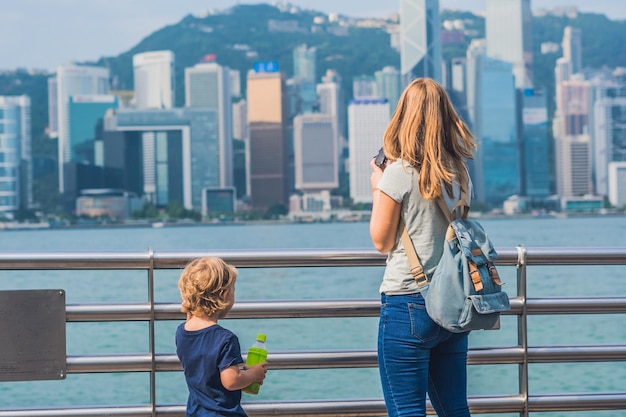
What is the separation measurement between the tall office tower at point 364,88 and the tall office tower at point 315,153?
7862mm

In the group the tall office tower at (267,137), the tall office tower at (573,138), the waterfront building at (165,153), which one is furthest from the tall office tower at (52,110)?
the tall office tower at (573,138)

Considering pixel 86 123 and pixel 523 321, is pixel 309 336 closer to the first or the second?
pixel 523 321

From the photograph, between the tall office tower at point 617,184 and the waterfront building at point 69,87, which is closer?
the tall office tower at point 617,184

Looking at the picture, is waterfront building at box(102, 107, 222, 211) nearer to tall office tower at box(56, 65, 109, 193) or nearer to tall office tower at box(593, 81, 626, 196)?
tall office tower at box(56, 65, 109, 193)

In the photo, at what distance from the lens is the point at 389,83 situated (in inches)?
5556

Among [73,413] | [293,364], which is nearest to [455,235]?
[293,364]

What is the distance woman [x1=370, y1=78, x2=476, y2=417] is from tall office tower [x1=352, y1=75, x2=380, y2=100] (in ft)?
450

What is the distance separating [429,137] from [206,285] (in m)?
0.81

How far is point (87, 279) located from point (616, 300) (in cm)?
5091

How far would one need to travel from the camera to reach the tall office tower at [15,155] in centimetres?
11994

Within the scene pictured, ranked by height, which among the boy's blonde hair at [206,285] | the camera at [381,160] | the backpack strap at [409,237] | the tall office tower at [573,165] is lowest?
the boy's blonde hair at [206,285]

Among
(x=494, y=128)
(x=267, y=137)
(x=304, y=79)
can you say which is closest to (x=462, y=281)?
(x=267, y=137)

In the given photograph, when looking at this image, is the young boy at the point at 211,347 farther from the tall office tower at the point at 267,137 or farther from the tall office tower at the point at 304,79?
the tall office tower at the point at 304,79

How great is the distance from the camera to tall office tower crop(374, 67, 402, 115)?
13888 centimetres
